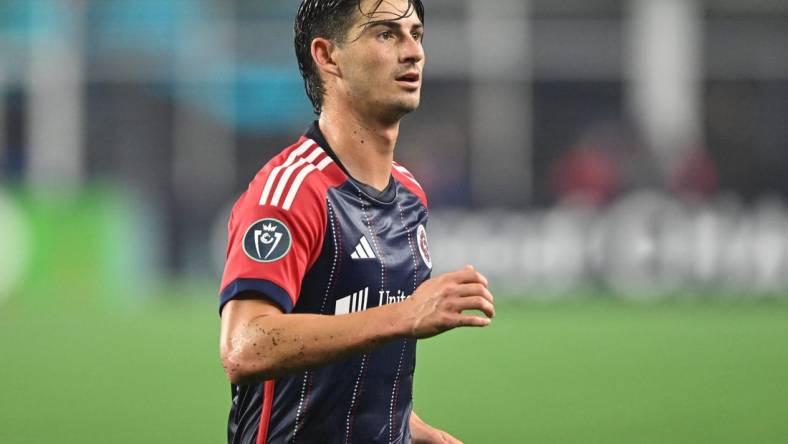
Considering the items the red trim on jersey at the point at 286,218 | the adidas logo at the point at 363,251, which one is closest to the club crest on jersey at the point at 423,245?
the adidas logo at the point at 363,251

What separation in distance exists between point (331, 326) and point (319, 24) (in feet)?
3.36

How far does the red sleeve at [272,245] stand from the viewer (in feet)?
10.7

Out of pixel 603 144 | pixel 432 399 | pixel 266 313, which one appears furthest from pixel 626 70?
pixel 266 313

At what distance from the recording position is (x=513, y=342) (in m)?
13.7

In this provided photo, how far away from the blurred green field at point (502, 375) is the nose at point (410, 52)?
477 centimetres

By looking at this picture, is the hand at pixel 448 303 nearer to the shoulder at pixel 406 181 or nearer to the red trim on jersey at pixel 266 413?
the red trim on jersey at pixel 266 413

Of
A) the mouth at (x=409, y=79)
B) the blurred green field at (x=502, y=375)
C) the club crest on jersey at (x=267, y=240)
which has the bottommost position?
the blurred green field at (x=502, y=375)

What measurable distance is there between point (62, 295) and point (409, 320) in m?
13.8

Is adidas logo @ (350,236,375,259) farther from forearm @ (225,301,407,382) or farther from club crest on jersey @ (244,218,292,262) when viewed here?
forearm @ (225,301,407,382)

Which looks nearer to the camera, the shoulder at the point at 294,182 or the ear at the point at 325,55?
the shoulder at the point at 294,182

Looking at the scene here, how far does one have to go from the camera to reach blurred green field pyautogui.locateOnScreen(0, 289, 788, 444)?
8.60 meters

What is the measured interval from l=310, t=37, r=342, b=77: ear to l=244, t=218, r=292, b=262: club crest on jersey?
2.05 ft

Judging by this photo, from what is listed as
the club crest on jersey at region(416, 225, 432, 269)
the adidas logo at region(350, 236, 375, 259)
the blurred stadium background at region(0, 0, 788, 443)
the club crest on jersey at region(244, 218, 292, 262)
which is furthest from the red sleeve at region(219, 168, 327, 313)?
the blurred stadium background at region(0, 0, 788, 443)

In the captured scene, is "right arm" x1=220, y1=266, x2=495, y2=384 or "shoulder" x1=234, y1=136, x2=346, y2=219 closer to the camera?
"right arm" x1=220, y1=266, x2=495, y2=384
